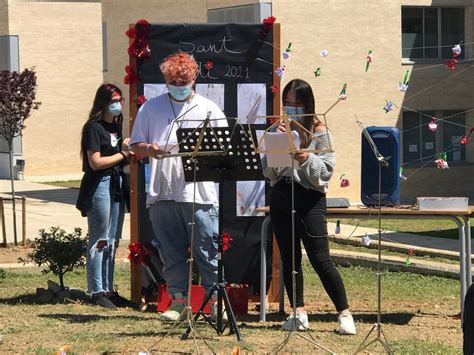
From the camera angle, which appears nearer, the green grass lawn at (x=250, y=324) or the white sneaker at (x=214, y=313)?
the green grass lawn at (x=250, y=324)

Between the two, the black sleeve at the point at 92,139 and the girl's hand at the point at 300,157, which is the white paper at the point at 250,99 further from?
the girl's hand at the point at 300,157

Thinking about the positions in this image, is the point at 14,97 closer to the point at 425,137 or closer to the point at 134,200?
the point at 134,200

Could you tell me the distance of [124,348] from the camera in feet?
A: 25.1

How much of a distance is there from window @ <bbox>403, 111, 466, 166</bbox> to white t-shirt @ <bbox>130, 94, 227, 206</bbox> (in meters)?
16.6

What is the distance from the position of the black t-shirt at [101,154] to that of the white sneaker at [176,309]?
1.43 metres

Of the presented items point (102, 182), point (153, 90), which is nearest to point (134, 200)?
point (102, 182)

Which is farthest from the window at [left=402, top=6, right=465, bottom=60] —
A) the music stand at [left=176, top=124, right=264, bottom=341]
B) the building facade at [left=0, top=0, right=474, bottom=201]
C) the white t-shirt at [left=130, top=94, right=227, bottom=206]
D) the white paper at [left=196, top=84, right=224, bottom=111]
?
the music stand at [left=176, top=124, right=264, bottom=341]

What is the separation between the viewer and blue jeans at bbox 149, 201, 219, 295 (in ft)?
28.4

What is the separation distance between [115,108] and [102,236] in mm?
1110

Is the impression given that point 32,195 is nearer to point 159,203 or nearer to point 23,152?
point 23,152

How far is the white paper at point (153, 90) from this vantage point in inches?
383

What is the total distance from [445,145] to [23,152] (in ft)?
44.0

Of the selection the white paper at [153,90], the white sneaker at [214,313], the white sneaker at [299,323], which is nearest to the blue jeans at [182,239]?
the white sneaker at [214,313]

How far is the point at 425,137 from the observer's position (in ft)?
82.1
